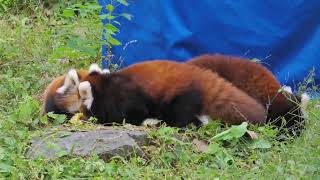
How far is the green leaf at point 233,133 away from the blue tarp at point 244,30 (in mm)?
1975

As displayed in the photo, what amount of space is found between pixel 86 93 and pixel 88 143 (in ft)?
2.23

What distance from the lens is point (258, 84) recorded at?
503cm

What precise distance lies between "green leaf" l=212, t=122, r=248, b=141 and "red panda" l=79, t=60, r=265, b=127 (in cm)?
25

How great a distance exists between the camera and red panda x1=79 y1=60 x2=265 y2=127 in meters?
4.59

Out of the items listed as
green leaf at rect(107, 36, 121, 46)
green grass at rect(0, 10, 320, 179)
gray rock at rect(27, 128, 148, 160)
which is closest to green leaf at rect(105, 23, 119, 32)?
green leaf at rect(107, 36, 121, 46)

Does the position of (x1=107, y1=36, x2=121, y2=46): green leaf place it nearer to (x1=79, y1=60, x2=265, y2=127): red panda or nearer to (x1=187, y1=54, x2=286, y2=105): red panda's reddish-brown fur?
(x1=187, y1=54, x2=286, y2=105): red panda's reddish-brown fur

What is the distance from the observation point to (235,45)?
247 inches

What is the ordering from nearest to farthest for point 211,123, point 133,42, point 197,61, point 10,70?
point 211,123 < point 197,61 < point 10,70 < point 133,42

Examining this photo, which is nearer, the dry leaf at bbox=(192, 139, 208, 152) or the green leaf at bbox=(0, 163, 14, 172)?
the green leaf at bbox=(0, 163, 14, 172)

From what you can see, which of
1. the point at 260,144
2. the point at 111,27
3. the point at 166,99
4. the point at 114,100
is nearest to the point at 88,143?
the point at 114,100

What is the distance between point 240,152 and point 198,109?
45cm

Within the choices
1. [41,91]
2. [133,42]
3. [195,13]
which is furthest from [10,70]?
[195,13]

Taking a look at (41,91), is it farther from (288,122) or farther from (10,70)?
(288,122)

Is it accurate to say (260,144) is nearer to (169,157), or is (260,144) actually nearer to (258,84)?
(169,157)
